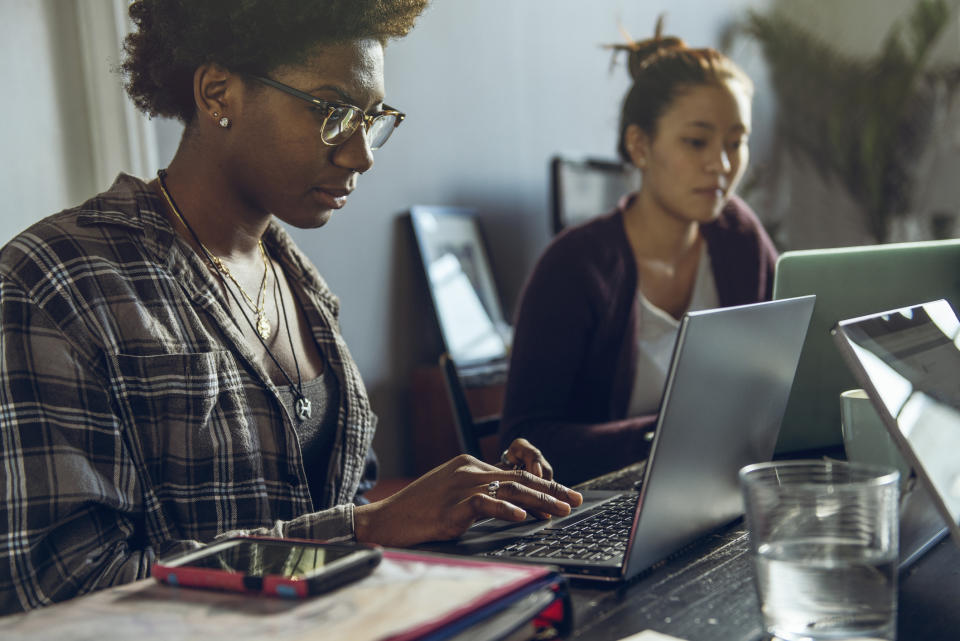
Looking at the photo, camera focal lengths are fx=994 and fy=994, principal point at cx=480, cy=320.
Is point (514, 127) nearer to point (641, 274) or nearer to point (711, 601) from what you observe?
point (641, 274)

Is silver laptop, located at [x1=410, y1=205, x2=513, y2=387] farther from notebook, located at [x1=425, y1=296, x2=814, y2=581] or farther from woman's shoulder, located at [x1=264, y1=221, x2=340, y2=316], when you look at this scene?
notebook, located at [x1=425, y1=296, x2=814, y2=581]

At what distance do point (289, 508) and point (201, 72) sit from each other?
601mm

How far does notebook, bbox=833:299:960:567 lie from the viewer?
2.62 feet

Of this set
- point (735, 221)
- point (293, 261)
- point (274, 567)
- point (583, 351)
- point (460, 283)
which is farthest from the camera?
point (460, 283)

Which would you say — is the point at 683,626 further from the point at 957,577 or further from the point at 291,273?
the point at 291,273

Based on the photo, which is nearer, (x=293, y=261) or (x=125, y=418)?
(x=125, y=418)

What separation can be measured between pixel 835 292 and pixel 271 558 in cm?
79

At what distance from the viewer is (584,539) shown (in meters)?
0.98

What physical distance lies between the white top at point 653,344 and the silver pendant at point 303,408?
85cm

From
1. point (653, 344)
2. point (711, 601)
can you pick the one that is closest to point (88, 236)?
point (711, 601)

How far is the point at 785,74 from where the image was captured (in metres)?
5.35

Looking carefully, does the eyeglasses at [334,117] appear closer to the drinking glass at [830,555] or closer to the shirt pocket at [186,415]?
the shirt pocket at [186,415]

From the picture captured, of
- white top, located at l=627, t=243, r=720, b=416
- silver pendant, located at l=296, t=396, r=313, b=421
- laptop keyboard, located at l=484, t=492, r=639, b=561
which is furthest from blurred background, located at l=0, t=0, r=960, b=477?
laptop keyboard, located at l=484, t=492, r=639, b=561

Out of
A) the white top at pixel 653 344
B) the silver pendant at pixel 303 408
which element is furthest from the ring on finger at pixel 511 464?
the white top at pixel 653 344
